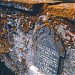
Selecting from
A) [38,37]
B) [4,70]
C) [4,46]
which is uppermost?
[38,37]

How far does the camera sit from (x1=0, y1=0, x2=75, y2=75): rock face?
411 cm

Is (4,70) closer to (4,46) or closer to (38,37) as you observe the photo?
(4,46)

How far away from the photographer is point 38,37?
467 cm

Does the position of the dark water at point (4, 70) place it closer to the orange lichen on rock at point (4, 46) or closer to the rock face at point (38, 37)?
the rock face at point (38, 37)

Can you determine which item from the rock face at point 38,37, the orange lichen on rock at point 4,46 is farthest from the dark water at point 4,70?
the orange lichen on rock at point 4,46

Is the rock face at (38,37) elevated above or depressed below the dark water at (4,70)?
above

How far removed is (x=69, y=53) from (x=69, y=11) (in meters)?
0.77

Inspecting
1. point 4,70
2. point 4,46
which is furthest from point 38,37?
point 4,70

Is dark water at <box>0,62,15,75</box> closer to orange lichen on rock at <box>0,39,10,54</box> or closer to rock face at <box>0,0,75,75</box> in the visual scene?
rock face at <box>0,0,75,75</box>

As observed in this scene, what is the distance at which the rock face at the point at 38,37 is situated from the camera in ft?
13.5

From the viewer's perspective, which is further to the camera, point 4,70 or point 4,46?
point 4,70

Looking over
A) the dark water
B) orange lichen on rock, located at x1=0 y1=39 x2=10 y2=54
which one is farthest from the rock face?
the dark water

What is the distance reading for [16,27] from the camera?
5371mm

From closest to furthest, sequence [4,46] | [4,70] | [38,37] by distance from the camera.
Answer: [38,37] < [4,46] < [4,70]
